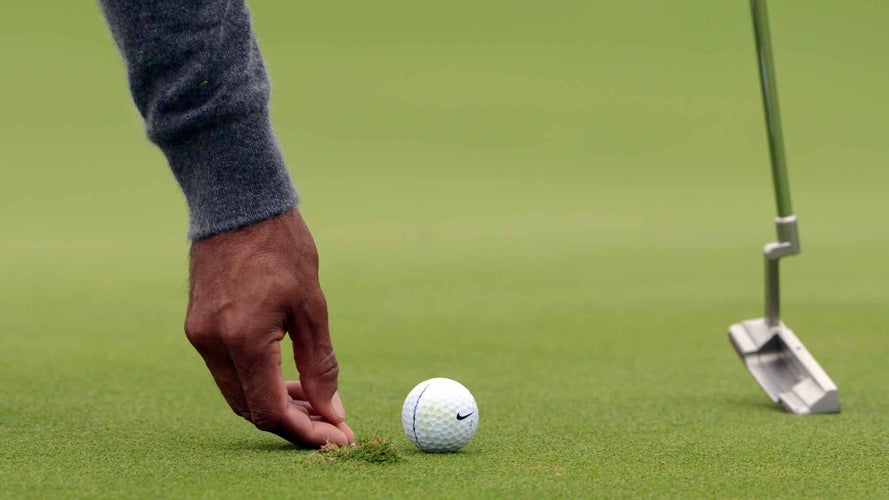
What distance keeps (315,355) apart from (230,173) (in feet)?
1.49

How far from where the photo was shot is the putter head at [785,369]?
376cm

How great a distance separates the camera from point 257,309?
7.74 ft

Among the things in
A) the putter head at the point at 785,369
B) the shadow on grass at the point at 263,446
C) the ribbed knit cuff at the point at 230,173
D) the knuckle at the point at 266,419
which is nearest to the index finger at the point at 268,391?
the knuckle at the point at 266,419

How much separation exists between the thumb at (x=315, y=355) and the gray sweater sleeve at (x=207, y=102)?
235 mm

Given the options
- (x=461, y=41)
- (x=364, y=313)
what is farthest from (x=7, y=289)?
(x=461, y=41)

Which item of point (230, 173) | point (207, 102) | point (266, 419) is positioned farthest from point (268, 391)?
point (207, 102)

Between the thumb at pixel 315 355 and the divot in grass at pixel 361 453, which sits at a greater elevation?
the thumb at pixel 315 355

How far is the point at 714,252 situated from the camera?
410 inches

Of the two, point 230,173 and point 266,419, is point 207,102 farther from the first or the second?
point 266,419

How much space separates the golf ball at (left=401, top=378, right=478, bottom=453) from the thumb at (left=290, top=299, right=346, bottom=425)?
0.31 meters

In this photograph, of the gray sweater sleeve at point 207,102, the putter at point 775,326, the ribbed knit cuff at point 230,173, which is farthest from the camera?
the putter at point 775,326

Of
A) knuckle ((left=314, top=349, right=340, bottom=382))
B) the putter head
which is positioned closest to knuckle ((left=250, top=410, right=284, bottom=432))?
knuckle ((left=314, top=349, right=340, bottom=382))

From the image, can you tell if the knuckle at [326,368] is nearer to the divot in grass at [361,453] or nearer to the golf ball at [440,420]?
the divot in grass at [361,453]

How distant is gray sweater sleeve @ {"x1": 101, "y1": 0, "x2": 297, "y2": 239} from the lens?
7.13 ft
